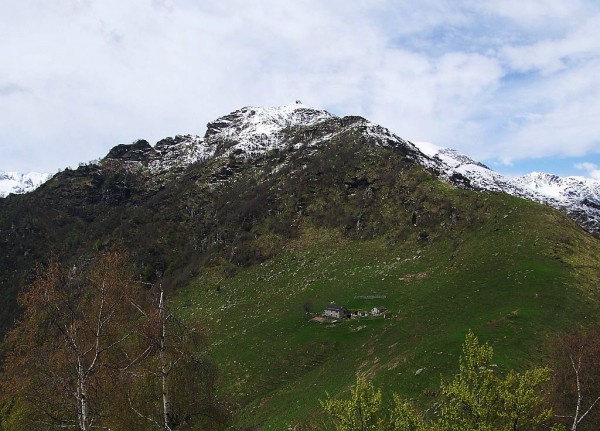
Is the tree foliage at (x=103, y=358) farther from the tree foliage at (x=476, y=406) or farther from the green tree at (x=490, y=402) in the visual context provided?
the green tree at (x=490, y=402)

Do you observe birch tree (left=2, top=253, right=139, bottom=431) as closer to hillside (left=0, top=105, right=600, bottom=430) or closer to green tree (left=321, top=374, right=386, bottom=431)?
green tree (left=321, top=374, right=386, bottom=431)

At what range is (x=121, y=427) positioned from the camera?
753 inches

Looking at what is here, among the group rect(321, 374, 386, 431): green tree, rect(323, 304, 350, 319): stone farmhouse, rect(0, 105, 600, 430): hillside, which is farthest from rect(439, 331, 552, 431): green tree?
rect(323, 304, 350, 319): stone farmhouse

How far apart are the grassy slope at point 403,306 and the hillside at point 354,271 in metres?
0.25

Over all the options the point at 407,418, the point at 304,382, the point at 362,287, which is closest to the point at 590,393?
the point at 407,418

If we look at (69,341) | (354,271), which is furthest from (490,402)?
(354,271)

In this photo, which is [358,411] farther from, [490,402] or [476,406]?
[490,402]

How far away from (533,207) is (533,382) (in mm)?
65025

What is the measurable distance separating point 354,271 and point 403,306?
810 inches

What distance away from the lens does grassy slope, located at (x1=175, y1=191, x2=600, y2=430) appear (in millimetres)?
38844

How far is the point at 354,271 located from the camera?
3088 inches

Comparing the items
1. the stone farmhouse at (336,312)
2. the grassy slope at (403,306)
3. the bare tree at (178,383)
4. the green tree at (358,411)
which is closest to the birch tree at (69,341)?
the bare tree at (178,383)

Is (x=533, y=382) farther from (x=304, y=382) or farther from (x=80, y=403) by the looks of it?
(x=304, y=382)

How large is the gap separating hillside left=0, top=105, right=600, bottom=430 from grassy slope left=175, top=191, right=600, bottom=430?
0.25 meters
